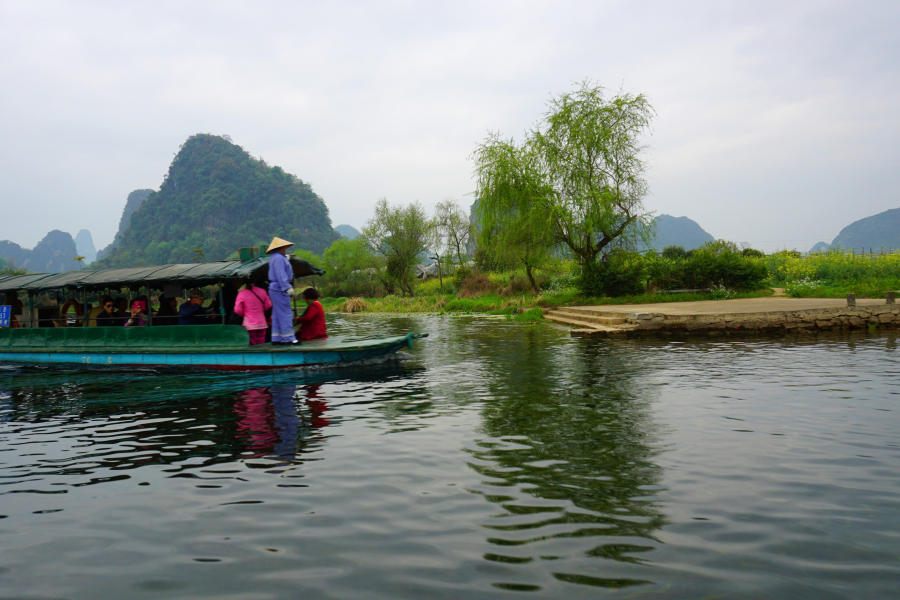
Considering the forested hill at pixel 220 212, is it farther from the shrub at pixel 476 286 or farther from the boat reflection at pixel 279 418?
the boat reflection at pixel 279 418

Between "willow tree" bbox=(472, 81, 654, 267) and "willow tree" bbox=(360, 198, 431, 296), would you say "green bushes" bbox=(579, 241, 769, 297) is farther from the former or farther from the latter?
"willow tree" bbox=(360, 198, 431, 296)

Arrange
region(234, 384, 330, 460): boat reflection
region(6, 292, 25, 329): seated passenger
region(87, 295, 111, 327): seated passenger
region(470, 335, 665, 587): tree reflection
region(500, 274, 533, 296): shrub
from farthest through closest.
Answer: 1. region(500, 274, 533, 296): shrub
2. region(6, 292, 25, 329): seated passenger
3. region(87, 295, 111, 327): seated passenger
4. region(234, 384, 330, 460): boat reflection
5. region(470, 335, 665, 587): tree reflection

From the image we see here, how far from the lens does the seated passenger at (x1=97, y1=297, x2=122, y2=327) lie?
42.9ft

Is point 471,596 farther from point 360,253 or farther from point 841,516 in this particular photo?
point 360,253

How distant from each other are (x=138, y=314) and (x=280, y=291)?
14.8ft

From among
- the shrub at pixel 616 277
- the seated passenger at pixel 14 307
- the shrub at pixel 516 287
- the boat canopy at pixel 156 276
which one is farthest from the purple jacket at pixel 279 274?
the shrub at pixel 516 287

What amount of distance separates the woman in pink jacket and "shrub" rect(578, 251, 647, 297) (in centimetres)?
1671

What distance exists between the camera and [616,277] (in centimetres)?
2416

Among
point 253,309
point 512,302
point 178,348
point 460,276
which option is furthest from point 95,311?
point 460,276

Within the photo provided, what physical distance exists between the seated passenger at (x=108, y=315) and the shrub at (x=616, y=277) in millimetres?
18403

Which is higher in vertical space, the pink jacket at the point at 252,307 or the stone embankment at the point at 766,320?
the pink jacket at the point at 252,307

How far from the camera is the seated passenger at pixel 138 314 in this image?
501 inches

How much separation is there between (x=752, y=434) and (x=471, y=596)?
4.14 m

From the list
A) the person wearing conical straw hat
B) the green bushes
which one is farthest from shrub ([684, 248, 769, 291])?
the person wearing conical straw hat
